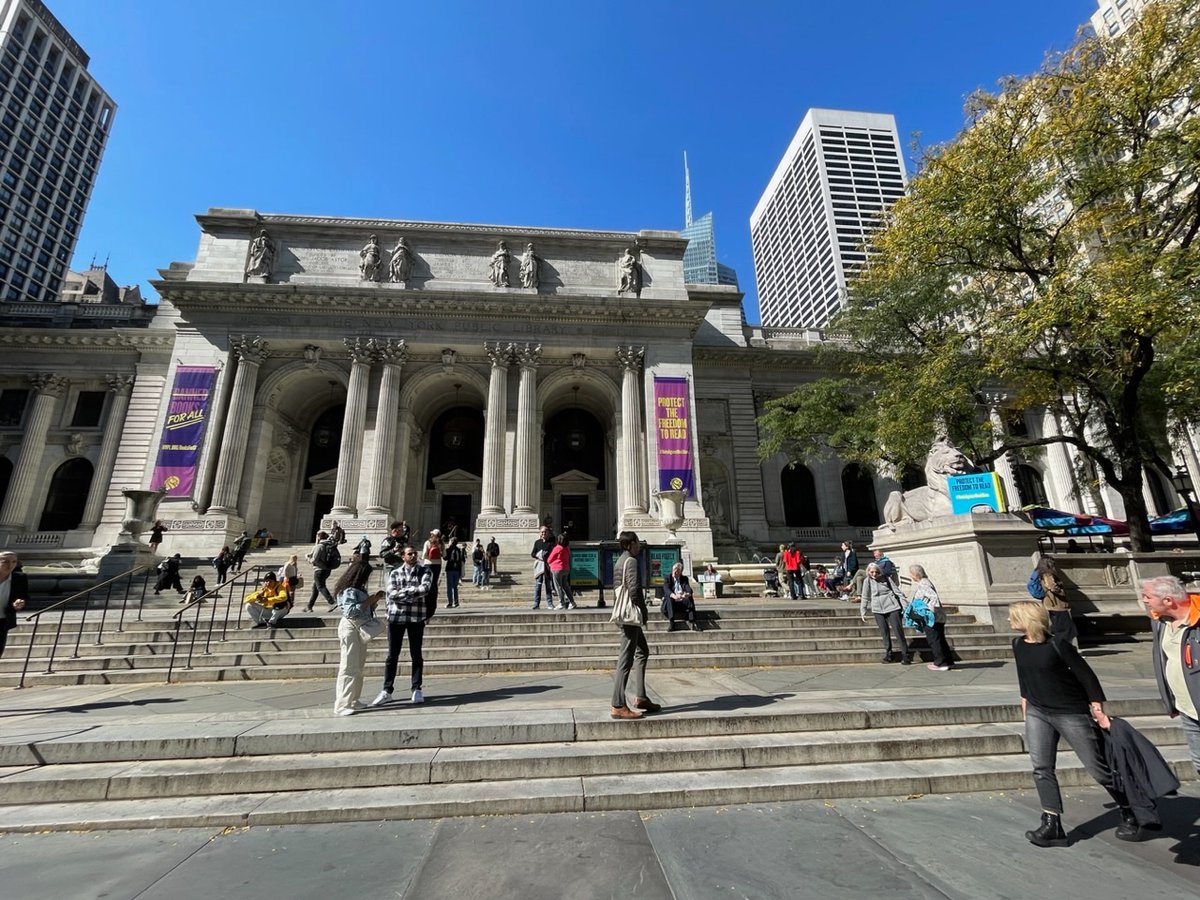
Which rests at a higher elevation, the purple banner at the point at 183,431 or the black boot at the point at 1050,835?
the purple banner at the point at 183,431

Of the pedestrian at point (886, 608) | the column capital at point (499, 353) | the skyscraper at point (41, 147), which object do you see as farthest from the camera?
the skyscraper at point (41, 147)

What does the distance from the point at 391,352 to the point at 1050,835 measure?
83.3 ft

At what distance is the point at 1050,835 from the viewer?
313cm

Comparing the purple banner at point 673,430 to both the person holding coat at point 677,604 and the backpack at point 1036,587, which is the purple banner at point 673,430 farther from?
the backpack at point 1036,587

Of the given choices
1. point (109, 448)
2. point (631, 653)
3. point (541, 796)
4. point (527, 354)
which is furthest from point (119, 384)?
point (541, 796)

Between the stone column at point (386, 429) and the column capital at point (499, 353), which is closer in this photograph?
the stone column at point (386, 429)

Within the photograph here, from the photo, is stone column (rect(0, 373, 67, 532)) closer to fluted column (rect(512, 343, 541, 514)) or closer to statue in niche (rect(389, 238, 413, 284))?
statue in niche (rect(389, 238, 413, 284))

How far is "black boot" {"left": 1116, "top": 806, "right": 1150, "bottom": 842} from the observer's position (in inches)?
123

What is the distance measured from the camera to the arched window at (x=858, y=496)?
30047mm

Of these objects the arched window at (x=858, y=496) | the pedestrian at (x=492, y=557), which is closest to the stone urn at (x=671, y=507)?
the pedestrian at (x=492, y=557)

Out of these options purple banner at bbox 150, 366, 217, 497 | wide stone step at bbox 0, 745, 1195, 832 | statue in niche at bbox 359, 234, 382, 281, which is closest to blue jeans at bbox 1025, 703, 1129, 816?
wide stone step at bbox 0, 745, 1195, 832

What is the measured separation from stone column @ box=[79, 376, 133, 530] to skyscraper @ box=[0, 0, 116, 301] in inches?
1995

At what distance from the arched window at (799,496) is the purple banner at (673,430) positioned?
27.2 ft

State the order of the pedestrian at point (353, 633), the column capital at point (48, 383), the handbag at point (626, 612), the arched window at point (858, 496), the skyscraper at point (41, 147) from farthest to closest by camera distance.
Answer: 1. the skyscraper at point (41, 147)
2. the arched window at point (858, 496)
3. the column capital at point (48, 383)
4. the pedestrian at point (353, 633)
5. the handbag at point (626, 612)
